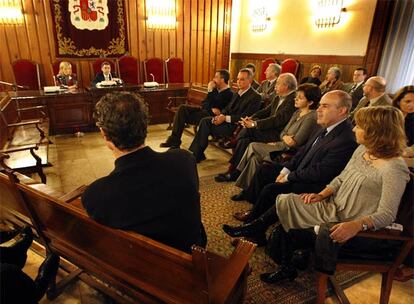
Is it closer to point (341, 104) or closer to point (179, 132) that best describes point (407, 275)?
point (341, 104)

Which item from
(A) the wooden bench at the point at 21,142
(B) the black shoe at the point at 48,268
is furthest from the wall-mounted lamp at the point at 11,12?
(B) the black shoe at the point at 48,268

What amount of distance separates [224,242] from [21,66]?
16.9ft

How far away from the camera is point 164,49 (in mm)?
6672

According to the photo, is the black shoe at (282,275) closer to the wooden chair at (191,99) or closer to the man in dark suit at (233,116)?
the man in dark suit at (233,116)

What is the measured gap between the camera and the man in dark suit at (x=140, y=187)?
94 cm

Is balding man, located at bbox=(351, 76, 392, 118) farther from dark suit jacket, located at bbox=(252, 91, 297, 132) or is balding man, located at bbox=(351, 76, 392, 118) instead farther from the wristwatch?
the wristwatch

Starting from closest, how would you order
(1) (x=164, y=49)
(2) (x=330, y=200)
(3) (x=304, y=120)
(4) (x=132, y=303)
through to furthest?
(4) (x=132, y=303)
(2) (x=330, y=200)
(3) (x=304, y=120)
(1) (x=164, y=49)

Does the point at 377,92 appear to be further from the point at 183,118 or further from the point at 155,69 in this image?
the point at 155,69

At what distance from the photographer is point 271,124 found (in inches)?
113

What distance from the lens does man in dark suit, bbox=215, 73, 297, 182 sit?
2828mm

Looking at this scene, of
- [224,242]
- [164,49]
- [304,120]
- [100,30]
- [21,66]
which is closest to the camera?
[224,242]

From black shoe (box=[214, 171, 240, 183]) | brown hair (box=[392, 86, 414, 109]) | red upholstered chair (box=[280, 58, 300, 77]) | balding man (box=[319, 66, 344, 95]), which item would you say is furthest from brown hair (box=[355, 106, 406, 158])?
red upholstered chair (box=[280, 58, 300, 77])

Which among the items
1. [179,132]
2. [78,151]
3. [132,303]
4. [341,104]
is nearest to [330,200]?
[341,104]

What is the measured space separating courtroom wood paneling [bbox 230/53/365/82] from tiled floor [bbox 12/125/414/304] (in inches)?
123
